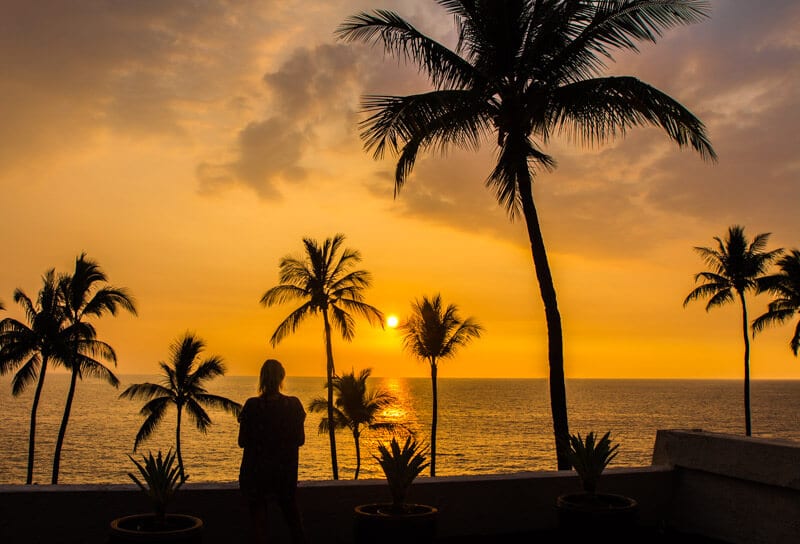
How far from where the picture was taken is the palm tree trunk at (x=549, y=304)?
34.0ft

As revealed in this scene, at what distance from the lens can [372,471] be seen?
7375 centimetres

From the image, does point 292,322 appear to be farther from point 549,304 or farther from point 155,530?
point 155,530

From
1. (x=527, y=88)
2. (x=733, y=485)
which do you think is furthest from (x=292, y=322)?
(x=733, y=485)

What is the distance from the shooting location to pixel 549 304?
1070 centimetres

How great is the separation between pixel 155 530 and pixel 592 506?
3.20 metres

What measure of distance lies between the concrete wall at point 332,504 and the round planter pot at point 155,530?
83cm

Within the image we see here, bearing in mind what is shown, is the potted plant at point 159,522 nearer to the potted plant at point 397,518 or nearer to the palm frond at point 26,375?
the potted plant at point 397,518

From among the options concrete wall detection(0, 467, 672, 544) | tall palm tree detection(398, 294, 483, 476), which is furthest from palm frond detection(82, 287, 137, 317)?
concrete wall detection(0, 467, 672, 544)

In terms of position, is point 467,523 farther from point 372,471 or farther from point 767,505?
point 372,471

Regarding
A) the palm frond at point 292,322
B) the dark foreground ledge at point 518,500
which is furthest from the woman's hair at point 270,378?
the palm frond at point 292,322

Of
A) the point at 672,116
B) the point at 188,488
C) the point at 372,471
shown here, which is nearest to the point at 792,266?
the point at 672,116

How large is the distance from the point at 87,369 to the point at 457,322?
20.0 metres

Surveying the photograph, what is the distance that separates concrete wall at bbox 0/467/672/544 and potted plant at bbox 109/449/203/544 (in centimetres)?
48

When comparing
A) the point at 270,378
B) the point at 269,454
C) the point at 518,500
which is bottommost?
the point at 518,500
